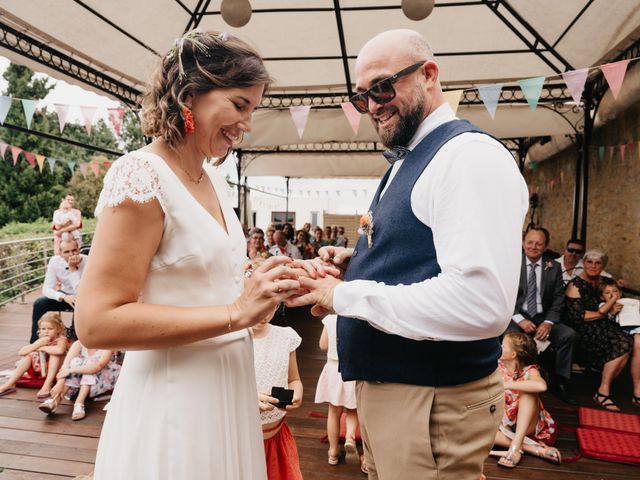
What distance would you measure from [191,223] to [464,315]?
→ 0.71m

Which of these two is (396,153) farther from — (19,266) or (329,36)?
(19,266)

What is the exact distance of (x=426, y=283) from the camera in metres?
1.08

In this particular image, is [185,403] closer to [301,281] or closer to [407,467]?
[301,281]

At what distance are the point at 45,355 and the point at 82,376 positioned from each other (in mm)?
713

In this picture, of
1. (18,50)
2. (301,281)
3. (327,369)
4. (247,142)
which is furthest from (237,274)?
(247,142)

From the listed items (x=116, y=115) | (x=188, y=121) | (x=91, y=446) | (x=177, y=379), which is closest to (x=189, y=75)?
(x=188, y=121)

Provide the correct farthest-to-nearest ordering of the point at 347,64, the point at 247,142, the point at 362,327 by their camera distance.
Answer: the point at 247,142
the point at 347,64
the point at 362,327

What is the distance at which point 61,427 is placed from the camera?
3.45 metres

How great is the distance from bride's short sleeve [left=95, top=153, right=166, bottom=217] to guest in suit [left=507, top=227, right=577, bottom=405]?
4079 mm

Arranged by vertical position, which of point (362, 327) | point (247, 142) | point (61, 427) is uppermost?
point (247, 142)

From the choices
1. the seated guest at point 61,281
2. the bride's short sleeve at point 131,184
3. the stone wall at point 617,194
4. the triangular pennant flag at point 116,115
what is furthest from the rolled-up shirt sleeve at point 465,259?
the stone wall at point 617,194

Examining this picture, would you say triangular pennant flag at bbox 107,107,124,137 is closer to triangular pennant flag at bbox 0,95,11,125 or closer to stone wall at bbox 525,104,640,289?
triangular pennant flag at bbox 0,95,11,125

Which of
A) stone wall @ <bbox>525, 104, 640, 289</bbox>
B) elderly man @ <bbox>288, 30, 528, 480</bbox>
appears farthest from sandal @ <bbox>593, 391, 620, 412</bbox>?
elderly man @ <bbox>288, 30, 528, 480</bbox>

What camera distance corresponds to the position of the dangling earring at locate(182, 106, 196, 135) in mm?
1077
